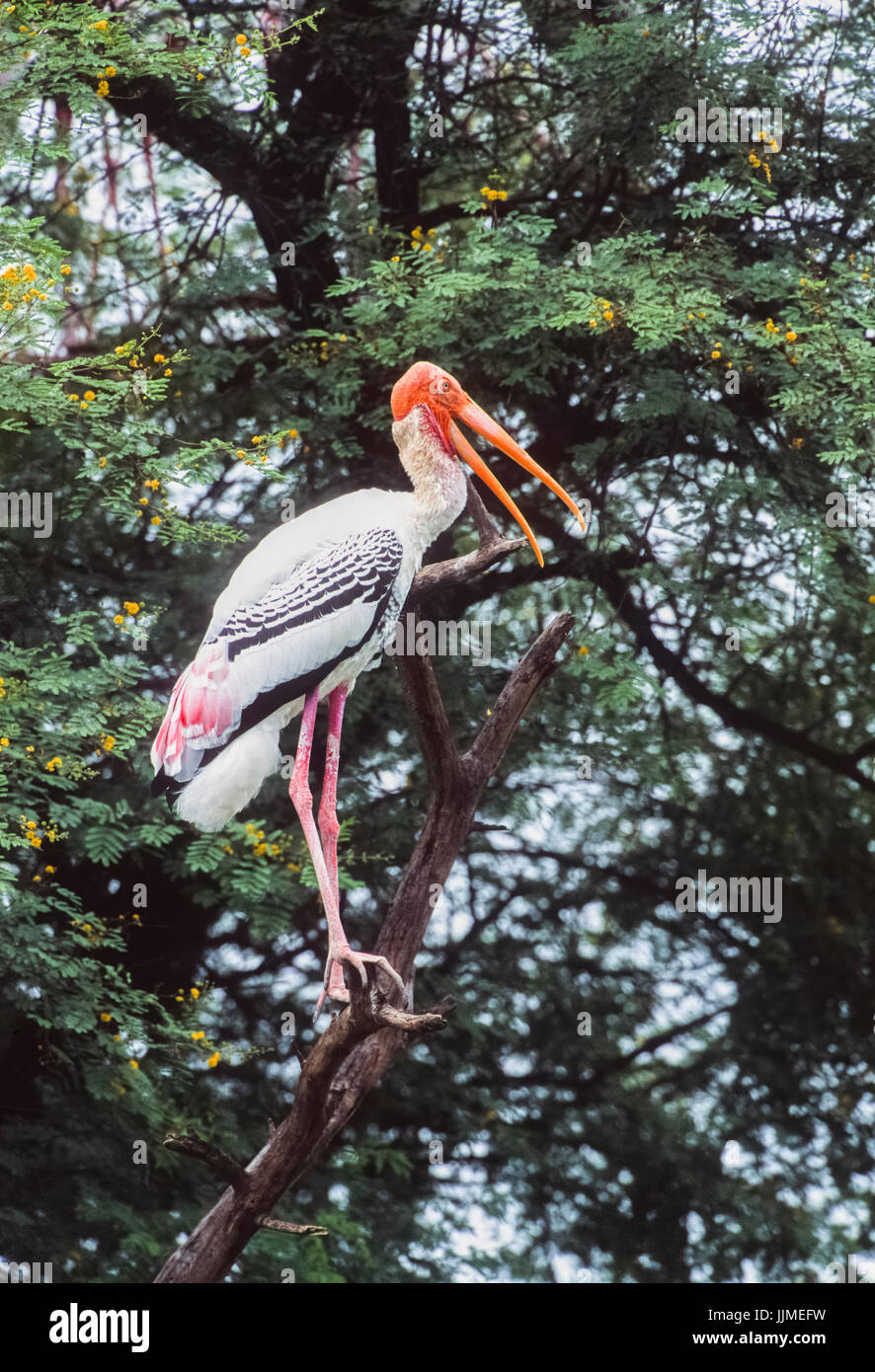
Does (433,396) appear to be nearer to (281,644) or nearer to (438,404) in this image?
(438,404)

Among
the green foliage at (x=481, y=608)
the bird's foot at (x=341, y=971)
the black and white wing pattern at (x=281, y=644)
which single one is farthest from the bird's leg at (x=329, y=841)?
the green foliage at (x=481, y=608)

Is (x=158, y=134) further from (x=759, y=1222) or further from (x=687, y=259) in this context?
(x=759, y=1222)

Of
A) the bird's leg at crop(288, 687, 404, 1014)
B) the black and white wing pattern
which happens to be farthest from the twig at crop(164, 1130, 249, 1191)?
the black and white wing pattern

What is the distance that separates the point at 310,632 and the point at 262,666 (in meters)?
0.17

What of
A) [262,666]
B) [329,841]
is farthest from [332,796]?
[262,666]

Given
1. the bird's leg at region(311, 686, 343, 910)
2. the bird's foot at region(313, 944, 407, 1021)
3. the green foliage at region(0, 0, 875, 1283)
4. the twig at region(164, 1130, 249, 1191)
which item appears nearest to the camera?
the bird's foot at region(313, 944, 407, 1021)

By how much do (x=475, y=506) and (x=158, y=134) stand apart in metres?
3.50
